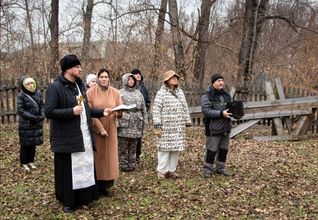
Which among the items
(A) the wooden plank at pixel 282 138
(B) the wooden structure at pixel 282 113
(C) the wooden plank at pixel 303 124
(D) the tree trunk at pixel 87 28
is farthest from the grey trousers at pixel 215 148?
(D) the tree trunk at pixel 87 28

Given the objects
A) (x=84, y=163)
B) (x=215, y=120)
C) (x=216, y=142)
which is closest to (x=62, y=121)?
(x=84, y=163)

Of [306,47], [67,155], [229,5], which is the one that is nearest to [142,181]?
[67,155]

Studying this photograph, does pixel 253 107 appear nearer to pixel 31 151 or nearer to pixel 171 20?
pixel 31 151

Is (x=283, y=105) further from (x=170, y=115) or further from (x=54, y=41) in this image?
(x=54, y=41)

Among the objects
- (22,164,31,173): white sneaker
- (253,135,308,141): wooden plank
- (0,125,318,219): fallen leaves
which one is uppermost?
(253,135,308,141): wooden plank

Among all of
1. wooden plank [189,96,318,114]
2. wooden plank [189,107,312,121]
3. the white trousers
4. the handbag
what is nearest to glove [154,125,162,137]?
the white trousers

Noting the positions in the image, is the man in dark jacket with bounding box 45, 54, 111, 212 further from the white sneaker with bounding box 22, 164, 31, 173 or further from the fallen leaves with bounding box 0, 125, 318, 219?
the white sneaker with bounding box 22, 164, 31, 173

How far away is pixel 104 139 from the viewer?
5.88m

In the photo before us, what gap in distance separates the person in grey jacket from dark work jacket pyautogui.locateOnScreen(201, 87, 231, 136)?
1.24 meters

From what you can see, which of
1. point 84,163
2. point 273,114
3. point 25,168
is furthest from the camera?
point 273,114

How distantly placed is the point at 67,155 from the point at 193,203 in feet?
6.27

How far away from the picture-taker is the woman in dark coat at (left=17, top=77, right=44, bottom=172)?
7.67m

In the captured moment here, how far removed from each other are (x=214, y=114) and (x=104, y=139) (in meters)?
1.99

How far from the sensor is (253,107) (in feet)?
35.6
